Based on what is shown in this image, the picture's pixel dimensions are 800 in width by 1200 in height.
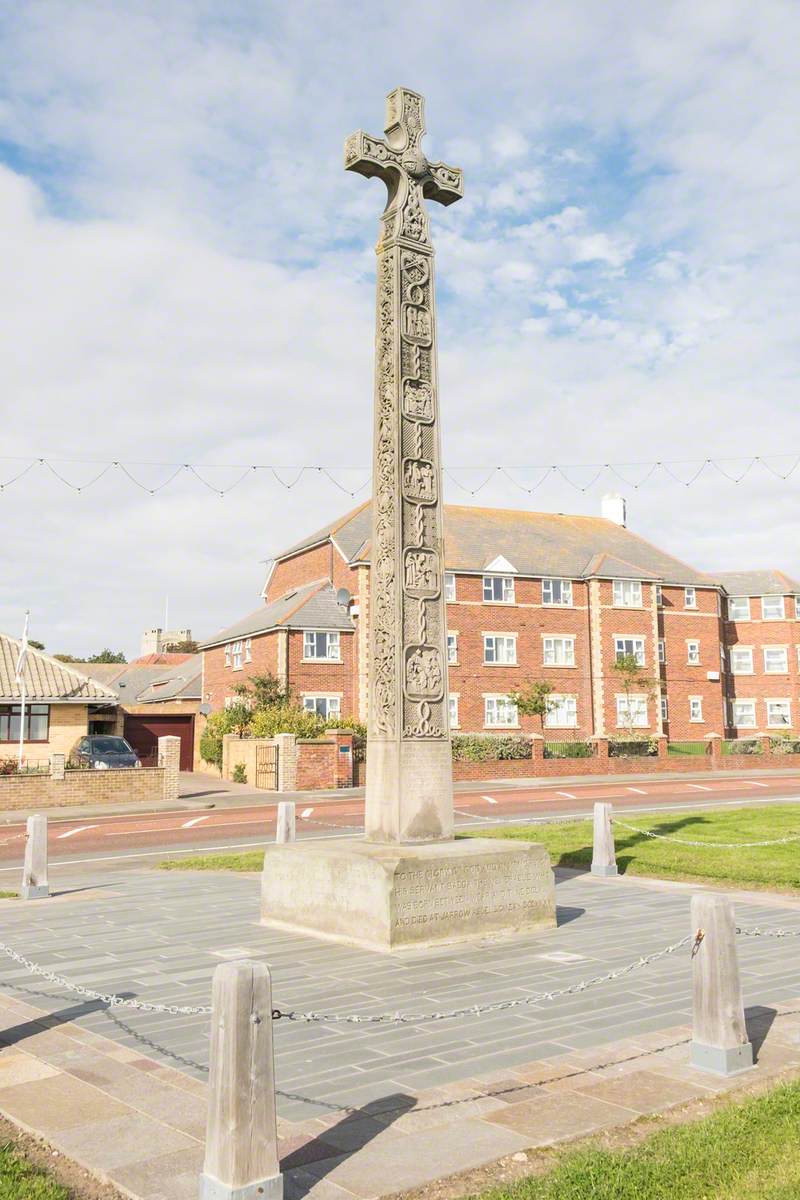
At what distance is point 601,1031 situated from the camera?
6.33m

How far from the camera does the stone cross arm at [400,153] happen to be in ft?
34.6

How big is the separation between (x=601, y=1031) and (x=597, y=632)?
43.1 metres

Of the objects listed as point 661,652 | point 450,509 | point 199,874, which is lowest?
point 199,874

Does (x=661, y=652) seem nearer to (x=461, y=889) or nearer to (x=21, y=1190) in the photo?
(x=461, y=889)

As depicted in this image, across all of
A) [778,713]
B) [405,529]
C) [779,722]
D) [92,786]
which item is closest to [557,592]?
[778,713]

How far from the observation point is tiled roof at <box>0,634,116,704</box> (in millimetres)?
37688

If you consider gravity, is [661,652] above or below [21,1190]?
above

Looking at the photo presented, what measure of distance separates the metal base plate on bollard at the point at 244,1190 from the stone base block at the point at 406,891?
14.7 ft

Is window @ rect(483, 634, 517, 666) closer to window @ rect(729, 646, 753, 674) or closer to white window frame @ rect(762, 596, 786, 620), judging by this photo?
window @ rect(729, 646, 753, 674)

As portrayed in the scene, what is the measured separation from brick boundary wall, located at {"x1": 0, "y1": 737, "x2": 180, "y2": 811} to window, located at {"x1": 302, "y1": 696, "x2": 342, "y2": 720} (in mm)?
10648

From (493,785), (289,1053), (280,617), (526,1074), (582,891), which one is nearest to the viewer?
(526,1074)

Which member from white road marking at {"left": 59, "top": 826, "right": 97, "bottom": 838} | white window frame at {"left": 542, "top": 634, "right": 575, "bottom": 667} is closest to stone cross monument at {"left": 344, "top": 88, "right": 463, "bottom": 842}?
white road marking at {"left": 59, "top": 826, "right": 97, "bottom": 838}

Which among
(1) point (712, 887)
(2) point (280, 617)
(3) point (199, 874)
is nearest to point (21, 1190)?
(1) point (712, 887)

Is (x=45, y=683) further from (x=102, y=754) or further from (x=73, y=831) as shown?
(x=73, y=831)
